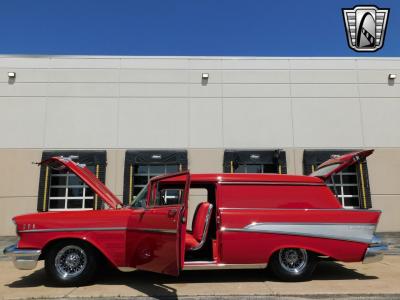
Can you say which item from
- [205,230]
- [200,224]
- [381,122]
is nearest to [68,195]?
[200,224]

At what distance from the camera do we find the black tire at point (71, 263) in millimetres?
6043

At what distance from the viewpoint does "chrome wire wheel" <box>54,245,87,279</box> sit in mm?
6094

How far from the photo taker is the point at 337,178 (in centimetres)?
1440

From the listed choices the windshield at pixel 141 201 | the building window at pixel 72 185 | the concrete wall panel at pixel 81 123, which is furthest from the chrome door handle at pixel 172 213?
→ the concrete wall panel at pixel 81 123

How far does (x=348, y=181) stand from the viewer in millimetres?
14492

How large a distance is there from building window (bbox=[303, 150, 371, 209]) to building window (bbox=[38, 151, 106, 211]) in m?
7.46

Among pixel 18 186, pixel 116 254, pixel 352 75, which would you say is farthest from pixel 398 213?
pixel 18 186

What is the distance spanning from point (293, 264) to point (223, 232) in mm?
1333

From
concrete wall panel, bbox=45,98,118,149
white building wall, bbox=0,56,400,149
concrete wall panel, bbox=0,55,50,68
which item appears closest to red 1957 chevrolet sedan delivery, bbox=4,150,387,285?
white building wall, bbox=0,56,400,149

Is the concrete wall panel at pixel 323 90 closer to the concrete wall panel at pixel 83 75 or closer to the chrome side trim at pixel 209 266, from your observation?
the concrete wall panel at pixel 83 75

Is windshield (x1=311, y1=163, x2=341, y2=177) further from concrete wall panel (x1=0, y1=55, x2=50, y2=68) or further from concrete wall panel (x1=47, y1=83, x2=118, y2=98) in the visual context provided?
concrete wall panel (x1=0, y1=55, x2=50, y2=68)

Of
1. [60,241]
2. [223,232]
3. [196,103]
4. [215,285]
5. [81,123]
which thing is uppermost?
[196,103]

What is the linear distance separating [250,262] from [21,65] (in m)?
12.2

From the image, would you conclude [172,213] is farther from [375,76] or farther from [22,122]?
[375,76]
